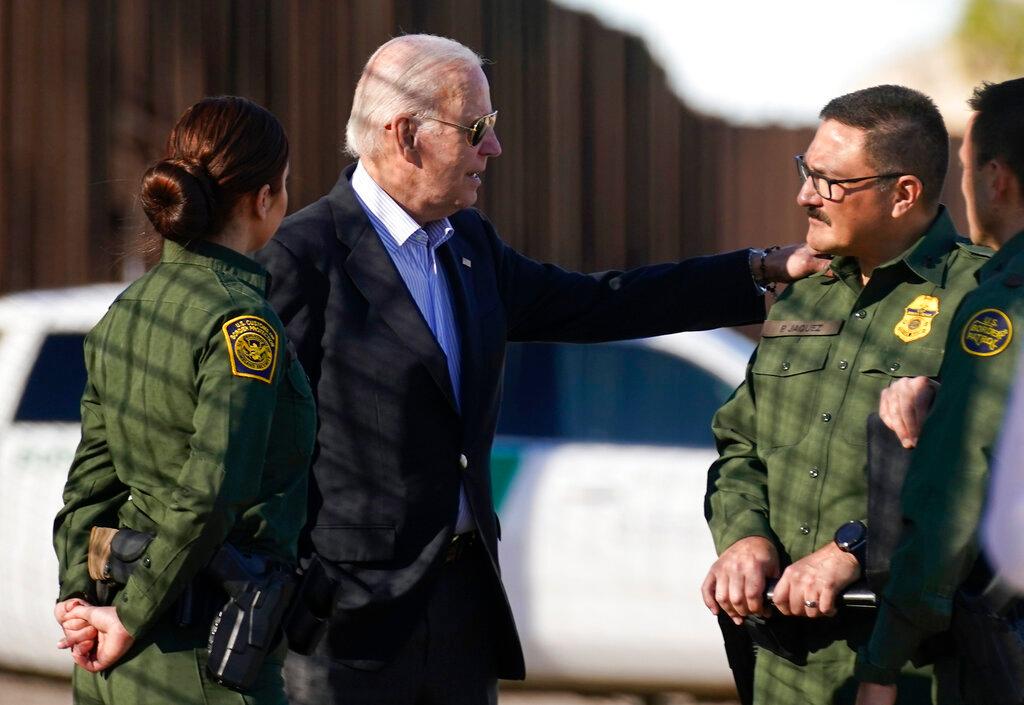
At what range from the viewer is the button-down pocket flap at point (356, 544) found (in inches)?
121

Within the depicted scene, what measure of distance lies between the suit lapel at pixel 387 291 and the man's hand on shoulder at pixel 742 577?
62 centimetres

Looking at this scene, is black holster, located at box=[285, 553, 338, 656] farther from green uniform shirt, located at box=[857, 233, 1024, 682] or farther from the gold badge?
the gold badge

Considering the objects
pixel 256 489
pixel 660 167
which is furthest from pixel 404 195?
pixel 660 167

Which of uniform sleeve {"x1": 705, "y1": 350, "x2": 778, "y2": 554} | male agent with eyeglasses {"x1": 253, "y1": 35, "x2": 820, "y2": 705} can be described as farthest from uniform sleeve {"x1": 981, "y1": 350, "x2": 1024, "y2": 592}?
male agent with eyeglasses {"x1": 253, "y1": 35, "x2": 820, "y2": 705}

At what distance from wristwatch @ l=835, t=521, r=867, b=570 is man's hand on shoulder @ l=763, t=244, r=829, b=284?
1.78 feet

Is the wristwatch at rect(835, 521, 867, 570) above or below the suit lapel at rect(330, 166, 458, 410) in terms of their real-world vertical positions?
below

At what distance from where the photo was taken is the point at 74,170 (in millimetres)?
7188

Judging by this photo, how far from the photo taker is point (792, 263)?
323 cm

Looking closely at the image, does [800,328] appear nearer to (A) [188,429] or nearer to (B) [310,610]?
(B) [310,610]

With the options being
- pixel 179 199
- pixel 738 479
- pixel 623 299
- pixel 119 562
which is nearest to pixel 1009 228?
pixel 738 479

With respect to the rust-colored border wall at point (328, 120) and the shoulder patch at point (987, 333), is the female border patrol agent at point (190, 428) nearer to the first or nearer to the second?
the shoulder patch at point (987, 333)

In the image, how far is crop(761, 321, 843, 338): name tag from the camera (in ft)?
9.75

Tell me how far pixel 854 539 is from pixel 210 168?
127 centimetres

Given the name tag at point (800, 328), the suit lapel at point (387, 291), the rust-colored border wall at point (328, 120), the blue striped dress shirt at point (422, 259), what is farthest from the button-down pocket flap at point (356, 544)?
the rust-colored border wall at point (328, 120)
